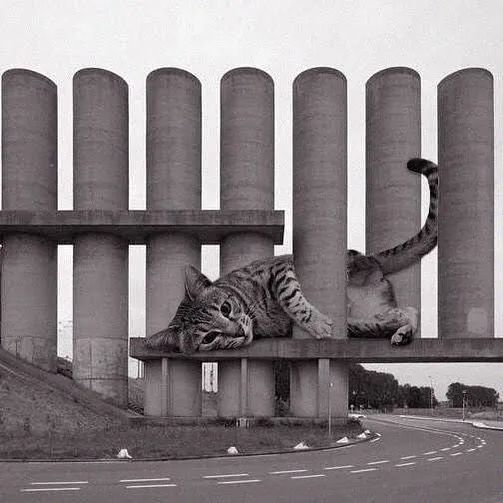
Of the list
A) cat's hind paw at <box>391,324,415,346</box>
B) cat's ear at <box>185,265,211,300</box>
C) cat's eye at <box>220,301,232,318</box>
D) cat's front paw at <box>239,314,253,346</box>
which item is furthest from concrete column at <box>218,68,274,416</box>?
cat's hind paw at <box>391,324,415,346</box>

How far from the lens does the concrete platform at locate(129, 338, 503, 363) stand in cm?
3969

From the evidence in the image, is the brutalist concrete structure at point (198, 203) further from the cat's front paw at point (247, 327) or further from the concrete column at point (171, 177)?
the cat's front paw at point (247, 327)

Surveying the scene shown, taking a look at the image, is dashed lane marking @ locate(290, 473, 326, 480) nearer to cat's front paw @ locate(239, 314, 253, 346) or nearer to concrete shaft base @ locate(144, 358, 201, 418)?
cat's front paw @ locate(239, 314, 253, 346)

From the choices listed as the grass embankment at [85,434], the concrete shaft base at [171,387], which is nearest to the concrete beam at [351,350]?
the concrete shaft base at [171,387]

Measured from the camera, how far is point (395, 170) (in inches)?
1813

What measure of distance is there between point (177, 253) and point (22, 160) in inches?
438

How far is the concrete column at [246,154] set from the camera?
146ft

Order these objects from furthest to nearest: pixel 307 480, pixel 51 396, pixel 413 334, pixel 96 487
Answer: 1. pixel 413 334
2. pixel 51 396
3. pixel 307 480
4. pixel 96 487

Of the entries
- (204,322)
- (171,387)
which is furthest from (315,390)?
(171,387)

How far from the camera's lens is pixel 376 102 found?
47.3 m

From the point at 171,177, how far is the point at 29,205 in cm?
876

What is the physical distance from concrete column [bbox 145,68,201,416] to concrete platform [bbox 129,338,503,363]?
3.74 metres

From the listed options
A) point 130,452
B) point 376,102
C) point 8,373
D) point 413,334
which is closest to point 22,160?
point 8,373

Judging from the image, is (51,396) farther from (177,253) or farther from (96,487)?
(96,487)
